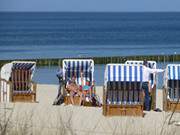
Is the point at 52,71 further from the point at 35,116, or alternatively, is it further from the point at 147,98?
the point at 35,116

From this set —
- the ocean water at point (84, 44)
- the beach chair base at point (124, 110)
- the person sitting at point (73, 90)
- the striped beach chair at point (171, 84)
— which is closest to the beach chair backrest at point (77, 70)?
the person sitting at point (73, 90)

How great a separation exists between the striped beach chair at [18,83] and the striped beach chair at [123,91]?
2.93 meters

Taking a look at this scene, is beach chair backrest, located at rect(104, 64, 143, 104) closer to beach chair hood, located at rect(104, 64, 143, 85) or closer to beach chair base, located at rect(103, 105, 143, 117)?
beach chair hood, located at rect(104, 64, 143, 85)

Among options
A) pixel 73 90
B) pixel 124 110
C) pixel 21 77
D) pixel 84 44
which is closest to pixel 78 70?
pixel 73 90

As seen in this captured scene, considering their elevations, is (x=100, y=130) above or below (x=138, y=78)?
below

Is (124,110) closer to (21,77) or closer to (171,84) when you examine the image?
(171,84)

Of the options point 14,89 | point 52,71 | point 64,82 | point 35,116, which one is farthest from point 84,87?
point 52,71

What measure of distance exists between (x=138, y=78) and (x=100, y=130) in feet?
9.44

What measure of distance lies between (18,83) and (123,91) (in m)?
3.71

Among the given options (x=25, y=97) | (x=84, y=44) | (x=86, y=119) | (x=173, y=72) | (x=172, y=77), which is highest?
(x=84, y=44)

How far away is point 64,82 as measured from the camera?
17891mm

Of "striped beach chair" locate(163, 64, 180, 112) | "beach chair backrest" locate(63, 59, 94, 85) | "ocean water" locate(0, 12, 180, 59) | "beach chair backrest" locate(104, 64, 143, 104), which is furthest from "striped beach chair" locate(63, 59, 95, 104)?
"ocean water" locate(0, 12, 180, 59)

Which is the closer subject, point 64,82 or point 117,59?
point 64,82

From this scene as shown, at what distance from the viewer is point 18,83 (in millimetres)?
18094
